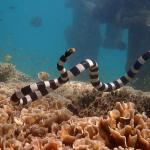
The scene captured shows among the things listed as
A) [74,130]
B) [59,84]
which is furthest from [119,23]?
[74,130]

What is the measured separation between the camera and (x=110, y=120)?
3615mm

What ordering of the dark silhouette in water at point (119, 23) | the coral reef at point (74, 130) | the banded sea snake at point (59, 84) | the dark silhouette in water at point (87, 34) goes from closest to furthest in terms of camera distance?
the coral reef at point (74, 130) → the banded sea snake at point (59, 84) → the dark silhouette in water at point (119, 23) → the dark silhouette in water at point (87, 34)

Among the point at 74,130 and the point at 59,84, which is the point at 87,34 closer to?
the point at 59,84

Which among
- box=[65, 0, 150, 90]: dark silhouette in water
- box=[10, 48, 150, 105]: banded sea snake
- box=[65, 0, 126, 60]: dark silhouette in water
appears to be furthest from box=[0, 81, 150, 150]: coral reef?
box=[65, 0, 126, 60]: dark silhouette in water

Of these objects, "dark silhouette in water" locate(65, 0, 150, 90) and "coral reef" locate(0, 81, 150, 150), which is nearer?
"coral reef" locate(0, 81, 150, 150)

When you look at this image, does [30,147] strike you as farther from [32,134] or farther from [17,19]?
[17,19]

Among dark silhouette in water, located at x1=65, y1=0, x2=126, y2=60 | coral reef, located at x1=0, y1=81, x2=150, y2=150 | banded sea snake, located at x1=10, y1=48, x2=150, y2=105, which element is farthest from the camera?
dark silhouette in water, located at x1=65, y1=0, x2=126, y2=60

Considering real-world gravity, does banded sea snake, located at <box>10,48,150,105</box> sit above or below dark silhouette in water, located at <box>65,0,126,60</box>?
below

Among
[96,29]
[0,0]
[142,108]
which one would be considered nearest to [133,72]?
[142,108]

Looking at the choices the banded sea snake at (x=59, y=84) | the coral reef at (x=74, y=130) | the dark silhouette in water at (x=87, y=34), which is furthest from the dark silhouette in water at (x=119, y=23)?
the coral reef at (x=74, y=130)

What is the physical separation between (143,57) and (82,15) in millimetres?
20598

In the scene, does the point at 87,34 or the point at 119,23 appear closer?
the point at 119,23

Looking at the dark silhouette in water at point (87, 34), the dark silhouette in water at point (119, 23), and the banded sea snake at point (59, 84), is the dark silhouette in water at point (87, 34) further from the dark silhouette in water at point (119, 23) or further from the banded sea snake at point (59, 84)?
the banded sea snake at point (59, 84)

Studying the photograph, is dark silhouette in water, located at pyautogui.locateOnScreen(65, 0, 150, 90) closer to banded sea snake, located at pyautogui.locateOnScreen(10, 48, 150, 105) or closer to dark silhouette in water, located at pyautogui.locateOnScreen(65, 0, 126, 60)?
dark silhouette in water, located at pyautogui.locateOnScreen(65, 0, 126, 60)
